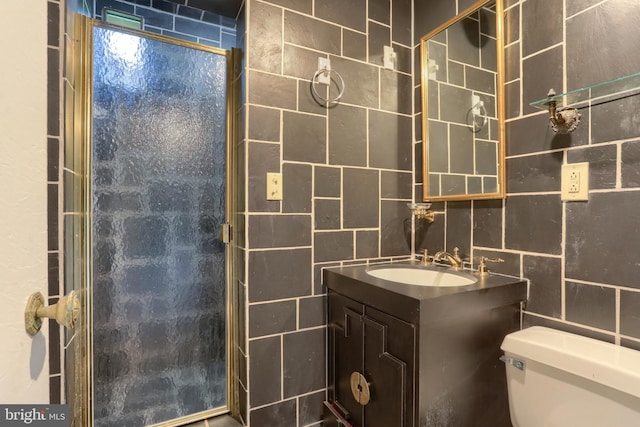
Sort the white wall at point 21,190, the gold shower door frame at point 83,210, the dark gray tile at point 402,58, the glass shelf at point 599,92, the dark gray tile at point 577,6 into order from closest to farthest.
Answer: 1. the white wall at point 21,190
2. the glass shelf at point 599,92
3. the dark gray tile at point 577,6
4. the gold shower door frame at point 83,210
5. the dark gray tile at point 402,58

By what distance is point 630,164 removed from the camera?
2.96 feet

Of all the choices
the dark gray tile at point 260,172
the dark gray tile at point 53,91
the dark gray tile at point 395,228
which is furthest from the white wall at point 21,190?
the dark gray tile at point 395,228

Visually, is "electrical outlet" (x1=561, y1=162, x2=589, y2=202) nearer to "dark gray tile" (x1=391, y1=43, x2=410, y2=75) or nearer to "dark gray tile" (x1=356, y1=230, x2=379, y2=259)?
"dark gray tile" (x1=356, y1=230, x2=379, y2=259)

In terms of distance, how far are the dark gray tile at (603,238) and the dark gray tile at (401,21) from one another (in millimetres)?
1156

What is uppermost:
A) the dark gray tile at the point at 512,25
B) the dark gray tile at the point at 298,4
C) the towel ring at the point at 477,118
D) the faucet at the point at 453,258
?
the dark gray tile at the point at 298,4

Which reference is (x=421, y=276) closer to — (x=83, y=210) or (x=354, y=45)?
(x=354, y=45)

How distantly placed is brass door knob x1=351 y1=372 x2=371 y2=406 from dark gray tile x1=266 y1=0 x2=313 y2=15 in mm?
1590

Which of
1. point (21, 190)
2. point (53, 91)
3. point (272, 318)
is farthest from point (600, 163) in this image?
point (53, 91)

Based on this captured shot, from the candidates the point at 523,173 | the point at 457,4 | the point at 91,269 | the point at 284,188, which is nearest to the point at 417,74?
the point at 457,4

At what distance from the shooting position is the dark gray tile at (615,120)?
35.4 inches

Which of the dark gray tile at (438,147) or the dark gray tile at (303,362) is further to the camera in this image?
the dark gray tile at (438,147)

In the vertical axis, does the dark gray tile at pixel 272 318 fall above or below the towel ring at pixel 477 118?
below

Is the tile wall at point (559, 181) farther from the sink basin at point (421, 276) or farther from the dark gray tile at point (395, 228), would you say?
the dark gray tile at point (395, 228)

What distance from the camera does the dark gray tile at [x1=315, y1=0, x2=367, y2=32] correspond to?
1447 mm
